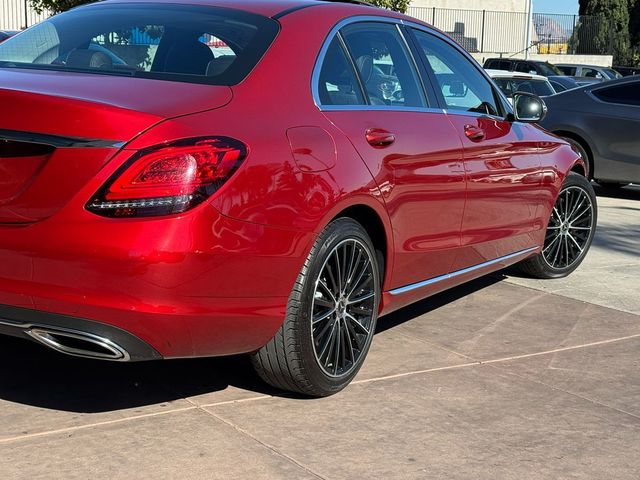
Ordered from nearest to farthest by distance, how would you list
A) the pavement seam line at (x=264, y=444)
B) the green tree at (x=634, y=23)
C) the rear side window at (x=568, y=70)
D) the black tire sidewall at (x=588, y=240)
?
the pavement seam line at (x=264, y=444) → the black tire sidewall at (x=588, y=240) → the rear side window at (x=568, y=70) → the green tree at (x=634, y=23)

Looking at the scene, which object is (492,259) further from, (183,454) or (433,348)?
(183,454)

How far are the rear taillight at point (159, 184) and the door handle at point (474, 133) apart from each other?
2.08 m

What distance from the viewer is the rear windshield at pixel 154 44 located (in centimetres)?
409

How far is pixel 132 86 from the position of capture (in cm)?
380

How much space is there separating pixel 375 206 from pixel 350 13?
98cm

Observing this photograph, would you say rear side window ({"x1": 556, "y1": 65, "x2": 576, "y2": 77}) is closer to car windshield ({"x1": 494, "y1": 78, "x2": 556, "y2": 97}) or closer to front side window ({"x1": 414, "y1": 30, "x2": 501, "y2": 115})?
car windshield ({"x1": 494, "y1": 78, "x2": 556, "y2": 97})

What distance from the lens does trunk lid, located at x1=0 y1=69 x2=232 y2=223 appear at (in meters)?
3.49

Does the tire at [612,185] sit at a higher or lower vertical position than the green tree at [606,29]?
lower

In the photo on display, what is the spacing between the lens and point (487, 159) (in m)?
5.45

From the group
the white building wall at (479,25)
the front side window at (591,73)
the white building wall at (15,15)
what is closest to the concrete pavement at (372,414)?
the front side window at (591,73)

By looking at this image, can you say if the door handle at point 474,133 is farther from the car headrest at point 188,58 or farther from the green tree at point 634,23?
the green tree at point 634,23

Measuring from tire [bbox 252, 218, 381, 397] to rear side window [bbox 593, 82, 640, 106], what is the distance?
771 cm

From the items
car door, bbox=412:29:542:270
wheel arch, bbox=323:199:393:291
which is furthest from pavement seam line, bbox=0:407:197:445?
car door, bbox=412:29:542:270

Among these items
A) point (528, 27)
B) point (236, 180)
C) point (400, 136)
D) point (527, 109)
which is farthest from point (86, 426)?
point (528, 27)
